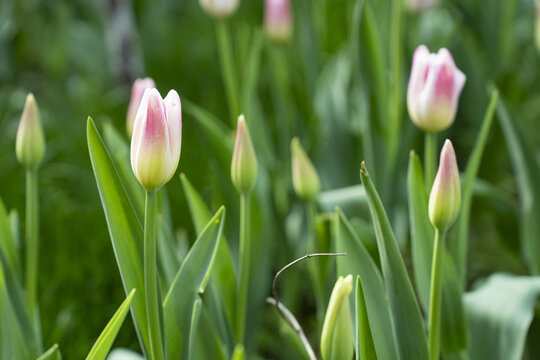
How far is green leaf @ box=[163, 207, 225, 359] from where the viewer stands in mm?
871

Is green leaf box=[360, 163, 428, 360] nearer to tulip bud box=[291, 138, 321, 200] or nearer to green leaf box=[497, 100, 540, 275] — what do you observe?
tulip bud box=[291, 138, 321, 200]

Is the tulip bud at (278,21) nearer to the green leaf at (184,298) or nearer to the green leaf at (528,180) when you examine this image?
the green leaf at (528,180)

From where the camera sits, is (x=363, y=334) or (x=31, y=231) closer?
(x=363, y=334)

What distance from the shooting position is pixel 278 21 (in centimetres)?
179

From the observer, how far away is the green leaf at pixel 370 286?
88cm

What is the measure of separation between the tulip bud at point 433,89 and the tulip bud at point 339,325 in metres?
0.36

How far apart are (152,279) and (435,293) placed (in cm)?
33

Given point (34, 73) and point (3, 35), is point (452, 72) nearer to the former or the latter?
point (3, 35)

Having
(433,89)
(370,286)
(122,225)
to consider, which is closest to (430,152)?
(433,89)

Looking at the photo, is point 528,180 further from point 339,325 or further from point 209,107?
point 209,107

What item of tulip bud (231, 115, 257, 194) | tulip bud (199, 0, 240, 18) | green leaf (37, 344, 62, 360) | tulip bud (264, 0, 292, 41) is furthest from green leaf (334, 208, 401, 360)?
tulip bud (264, 0, 292, 41)

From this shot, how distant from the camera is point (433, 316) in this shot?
0.84 m

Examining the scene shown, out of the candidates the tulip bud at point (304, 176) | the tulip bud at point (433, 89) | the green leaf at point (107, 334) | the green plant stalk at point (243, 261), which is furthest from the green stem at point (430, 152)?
the green leaf at point (107, 334)

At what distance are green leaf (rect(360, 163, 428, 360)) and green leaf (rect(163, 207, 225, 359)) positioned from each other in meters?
0.20
